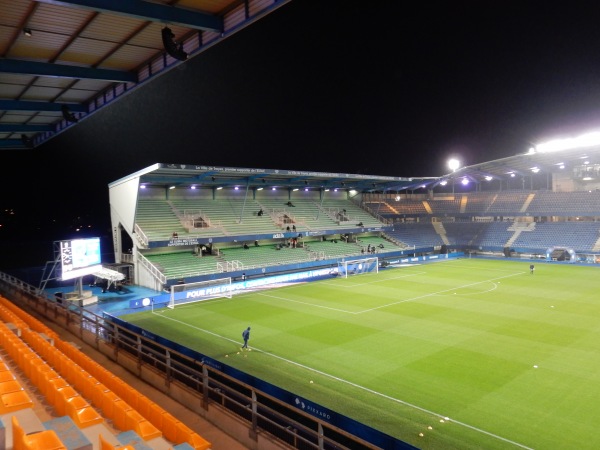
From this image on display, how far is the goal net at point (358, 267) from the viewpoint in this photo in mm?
36375

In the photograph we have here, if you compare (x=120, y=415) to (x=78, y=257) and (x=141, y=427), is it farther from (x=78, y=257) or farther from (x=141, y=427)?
(x=78, y=257)

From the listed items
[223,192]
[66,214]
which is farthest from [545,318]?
[66,214]

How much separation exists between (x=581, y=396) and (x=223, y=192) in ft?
117

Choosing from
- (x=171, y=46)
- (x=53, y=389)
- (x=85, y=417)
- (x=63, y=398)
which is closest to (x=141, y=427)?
(x=85, y=417)

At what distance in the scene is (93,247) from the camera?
23.8 metres

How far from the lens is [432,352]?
50.9ft

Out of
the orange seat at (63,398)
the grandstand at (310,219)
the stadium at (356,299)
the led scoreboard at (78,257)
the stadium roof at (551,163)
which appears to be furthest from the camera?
the stadium roof at (551,163)

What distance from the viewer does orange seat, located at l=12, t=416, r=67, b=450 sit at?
4.13 meters

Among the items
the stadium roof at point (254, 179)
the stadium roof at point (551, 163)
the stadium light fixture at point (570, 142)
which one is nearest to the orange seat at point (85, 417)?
→ the stadium roof at point (254, 179)

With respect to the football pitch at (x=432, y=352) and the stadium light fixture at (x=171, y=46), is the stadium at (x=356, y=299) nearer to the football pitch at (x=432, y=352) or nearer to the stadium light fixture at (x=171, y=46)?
the football pitch at (x=432, y=352)

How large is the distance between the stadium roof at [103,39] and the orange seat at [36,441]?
790 centimetres

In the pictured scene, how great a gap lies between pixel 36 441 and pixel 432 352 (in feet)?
45.7

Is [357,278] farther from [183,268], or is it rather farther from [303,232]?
[183,268]

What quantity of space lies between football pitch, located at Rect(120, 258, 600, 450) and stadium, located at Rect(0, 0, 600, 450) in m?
0.09
